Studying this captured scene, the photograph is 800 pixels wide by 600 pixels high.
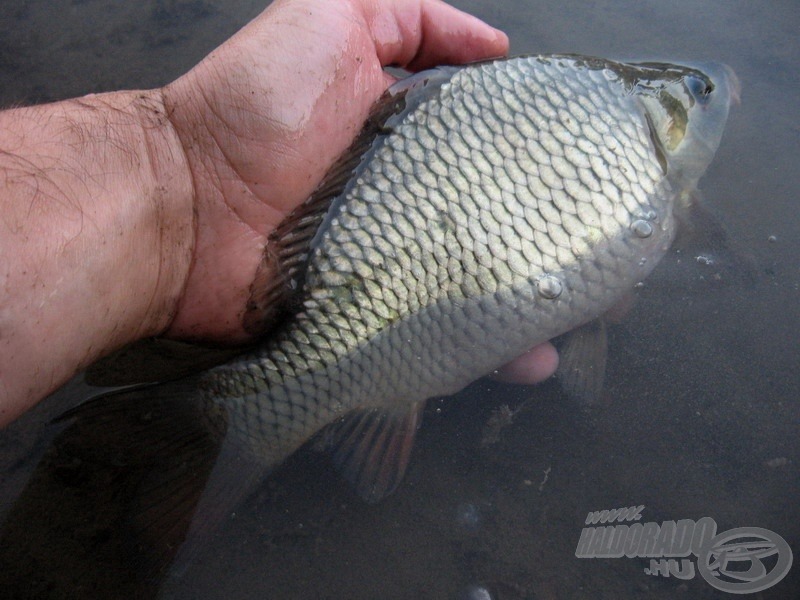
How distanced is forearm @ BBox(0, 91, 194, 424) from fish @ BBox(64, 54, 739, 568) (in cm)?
21

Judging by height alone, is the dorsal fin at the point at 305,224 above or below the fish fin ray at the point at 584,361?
above

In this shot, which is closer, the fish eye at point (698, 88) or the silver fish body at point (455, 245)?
the silver fish body at point (455, 245)

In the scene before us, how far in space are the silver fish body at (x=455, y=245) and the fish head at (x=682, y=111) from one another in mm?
41

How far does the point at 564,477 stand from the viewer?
72.8 inches

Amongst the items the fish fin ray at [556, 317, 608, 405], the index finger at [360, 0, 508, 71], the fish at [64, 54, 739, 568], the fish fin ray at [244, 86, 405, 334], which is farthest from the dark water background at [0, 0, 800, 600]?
the index finger at [360, 0, 508, 71]

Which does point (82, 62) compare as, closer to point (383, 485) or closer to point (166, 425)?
point (166, 425)

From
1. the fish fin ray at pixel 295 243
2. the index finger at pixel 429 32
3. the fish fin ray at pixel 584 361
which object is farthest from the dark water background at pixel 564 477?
the index finger at pixel 429 32

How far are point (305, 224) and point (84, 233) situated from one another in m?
0.55

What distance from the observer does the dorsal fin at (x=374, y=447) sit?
177cm

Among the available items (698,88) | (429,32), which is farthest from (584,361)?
(429,32)

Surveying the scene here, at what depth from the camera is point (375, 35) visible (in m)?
2.06

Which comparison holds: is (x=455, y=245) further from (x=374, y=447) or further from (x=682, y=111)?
(x=682, y=111)

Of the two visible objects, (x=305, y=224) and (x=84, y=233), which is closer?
(x=84, y=233)

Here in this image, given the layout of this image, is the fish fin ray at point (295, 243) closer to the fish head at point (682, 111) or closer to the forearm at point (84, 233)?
the forearm at point (84, 233)
